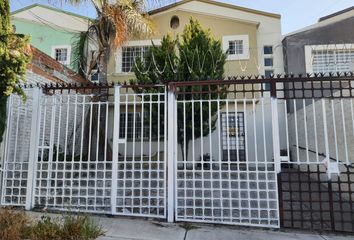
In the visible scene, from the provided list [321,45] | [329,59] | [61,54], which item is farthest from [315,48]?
[61,54]

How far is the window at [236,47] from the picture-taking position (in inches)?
Answer: 582

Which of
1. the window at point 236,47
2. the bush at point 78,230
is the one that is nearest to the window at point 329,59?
the window at point 236,47

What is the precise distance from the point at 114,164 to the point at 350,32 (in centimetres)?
1322

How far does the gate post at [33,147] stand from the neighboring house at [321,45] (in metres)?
11.2

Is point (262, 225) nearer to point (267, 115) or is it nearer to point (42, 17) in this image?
point (267, 115)

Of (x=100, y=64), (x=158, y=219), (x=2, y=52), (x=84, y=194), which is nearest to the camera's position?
(x=2, y=52)

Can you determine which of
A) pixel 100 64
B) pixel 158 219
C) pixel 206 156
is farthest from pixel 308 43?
pixel 158 219

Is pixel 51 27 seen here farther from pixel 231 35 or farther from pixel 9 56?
pixel 9 56

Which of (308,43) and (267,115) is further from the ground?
(308,43)

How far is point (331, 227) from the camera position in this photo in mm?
5484

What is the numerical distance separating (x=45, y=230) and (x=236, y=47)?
500 inches

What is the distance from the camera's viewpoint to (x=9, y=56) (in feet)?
18.2

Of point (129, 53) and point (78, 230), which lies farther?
point (129, 53)

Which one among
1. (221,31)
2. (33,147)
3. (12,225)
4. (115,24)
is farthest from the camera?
(221,31)
